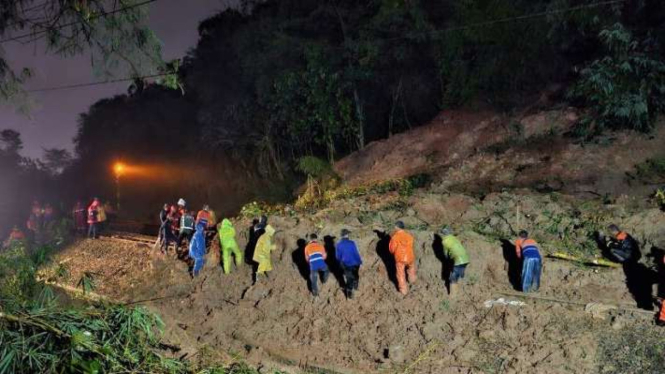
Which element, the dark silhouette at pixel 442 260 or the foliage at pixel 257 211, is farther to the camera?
the foliage at pixel 257 211

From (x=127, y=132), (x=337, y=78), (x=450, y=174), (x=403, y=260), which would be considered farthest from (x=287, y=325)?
(x=127, y=132)

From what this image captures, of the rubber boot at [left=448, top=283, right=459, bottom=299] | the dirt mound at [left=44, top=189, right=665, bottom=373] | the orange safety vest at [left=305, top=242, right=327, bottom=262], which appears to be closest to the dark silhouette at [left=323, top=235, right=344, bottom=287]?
the dirt mound at [left=44, top=189, right=665, bottom=373]

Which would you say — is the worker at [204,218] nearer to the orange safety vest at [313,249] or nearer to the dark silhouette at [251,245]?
the dark silhouette at [251,245]

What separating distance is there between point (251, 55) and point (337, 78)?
5.50 meters

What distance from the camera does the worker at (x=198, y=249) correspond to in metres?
16.1

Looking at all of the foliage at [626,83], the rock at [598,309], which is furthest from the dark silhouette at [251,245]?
the foliage at [626,83]

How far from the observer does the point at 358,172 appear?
74.5 feet

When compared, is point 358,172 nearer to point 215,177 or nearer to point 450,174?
point 450,174

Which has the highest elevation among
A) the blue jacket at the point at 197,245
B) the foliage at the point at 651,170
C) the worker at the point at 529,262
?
the foliage at the point at 651,170

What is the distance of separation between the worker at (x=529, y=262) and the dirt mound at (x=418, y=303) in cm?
29

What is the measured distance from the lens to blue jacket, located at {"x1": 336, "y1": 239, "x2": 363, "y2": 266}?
13.1 meters

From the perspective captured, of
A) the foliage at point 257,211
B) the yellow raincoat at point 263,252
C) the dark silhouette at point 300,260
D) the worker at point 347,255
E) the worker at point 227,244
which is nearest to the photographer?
the worker at point 347,255

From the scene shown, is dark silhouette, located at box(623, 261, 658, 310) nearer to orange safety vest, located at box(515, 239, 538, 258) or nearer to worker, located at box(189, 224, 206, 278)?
orange safety vest, located at box(515, 239, 538, 258)

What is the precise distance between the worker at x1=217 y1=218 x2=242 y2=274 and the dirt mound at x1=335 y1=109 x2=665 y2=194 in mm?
7329
